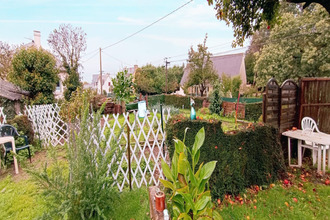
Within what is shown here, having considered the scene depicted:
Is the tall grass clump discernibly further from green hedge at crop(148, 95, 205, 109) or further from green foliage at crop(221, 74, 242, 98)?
green foliage at crop(221, 74, 242, 98)

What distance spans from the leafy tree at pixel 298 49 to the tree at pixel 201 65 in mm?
4260

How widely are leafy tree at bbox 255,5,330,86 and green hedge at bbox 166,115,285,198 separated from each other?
11.5 m

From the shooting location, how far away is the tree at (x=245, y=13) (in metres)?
3.54

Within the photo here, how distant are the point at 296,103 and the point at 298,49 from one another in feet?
39.1

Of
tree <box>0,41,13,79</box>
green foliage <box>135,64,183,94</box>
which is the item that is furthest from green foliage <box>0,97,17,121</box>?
green foliage <box>135,64,183,94</box>

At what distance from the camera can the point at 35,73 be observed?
720 cm

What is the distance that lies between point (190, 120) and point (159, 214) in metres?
1.34

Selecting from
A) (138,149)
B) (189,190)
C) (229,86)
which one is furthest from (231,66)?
(189,190)

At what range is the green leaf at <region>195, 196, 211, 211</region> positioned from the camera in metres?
1.53

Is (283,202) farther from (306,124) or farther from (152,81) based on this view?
(152,81)

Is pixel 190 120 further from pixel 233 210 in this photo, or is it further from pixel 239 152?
pixel 233 210

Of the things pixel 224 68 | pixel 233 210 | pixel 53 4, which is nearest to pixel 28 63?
pixel 53 4

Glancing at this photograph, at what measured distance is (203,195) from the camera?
1.60 m

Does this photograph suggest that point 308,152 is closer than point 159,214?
No
